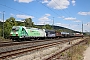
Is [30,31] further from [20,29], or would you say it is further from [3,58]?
[3,58]

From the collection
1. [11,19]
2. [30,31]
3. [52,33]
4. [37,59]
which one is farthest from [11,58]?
[11,19]

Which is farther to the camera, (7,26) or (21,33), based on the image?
(7,26)

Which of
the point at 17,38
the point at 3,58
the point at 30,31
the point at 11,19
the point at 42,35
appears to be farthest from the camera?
the point at 11,19

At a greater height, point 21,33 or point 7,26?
point 7,26

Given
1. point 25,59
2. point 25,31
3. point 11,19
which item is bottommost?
point 25,59

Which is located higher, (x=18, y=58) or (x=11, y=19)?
(x=11, y=19)

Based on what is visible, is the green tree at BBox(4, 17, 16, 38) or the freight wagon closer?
the freight wagon

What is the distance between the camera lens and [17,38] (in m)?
33.1

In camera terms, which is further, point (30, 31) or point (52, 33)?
point (52, 33)

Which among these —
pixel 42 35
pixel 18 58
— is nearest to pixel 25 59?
pixel 18 58

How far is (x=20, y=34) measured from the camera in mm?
33469

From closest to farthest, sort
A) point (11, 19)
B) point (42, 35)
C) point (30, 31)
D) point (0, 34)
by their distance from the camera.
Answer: point (30, 31) → point (42, 35) → point (0, 34) → point (11, 19)

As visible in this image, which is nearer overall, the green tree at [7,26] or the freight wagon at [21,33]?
the freight wagon at [21,33]

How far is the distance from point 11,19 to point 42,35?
4360 centimetres
